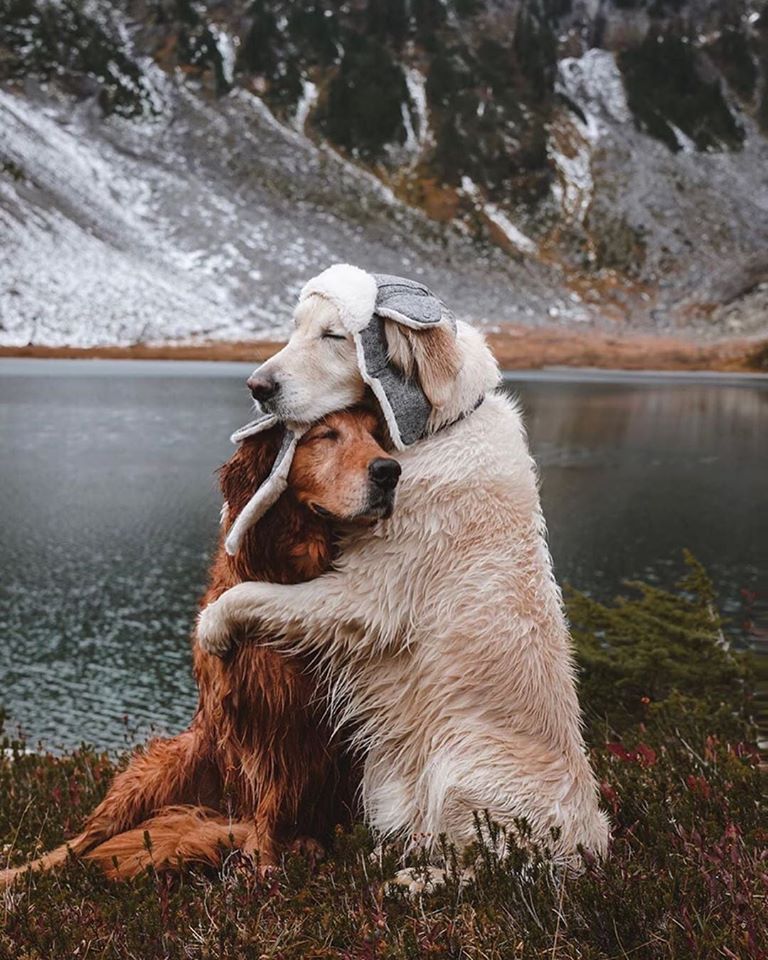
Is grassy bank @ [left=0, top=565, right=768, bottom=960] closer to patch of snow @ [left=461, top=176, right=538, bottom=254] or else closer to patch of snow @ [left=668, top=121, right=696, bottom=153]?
patch of snow @ [left=461, top=176, right=538, bottom=254]

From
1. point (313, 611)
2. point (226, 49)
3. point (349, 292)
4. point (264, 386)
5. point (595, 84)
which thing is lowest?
point (313, 611)

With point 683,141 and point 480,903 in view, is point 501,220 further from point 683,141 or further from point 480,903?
point 480,903

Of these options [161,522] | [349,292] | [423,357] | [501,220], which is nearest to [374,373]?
[423,357]

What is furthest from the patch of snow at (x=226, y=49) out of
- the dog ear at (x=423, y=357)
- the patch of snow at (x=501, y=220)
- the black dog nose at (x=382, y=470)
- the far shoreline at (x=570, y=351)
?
the black dog nose at (x=382, y=470)

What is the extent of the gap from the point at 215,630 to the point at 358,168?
156 m

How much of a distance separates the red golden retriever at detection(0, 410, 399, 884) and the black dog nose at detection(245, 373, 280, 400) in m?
0.18

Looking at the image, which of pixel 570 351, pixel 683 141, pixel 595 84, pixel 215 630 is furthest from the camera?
pixel 595 84

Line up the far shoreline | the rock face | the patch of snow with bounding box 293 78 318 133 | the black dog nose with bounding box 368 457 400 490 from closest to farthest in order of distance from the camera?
the black dog nose with bounding box 368 457 400 490
the far shoreline
the rock face
the patch of snow with bounding box 293 78 318 133

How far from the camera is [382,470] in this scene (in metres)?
3.10

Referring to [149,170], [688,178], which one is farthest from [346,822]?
[688,178]

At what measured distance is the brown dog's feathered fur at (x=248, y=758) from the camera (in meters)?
3.40

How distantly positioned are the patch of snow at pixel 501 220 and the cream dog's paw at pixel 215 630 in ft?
479

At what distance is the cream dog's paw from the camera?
3385mm

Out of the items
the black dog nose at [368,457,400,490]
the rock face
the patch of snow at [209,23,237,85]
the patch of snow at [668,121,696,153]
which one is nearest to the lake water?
the black dog nose at [368,457,400,490]
